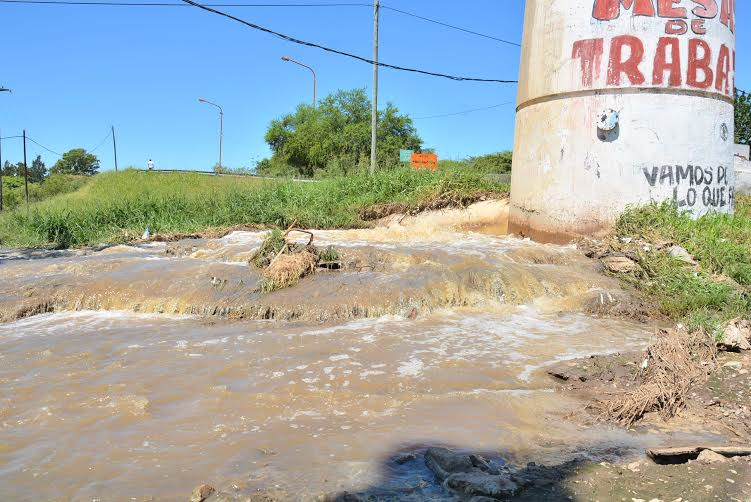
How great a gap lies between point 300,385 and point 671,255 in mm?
5916

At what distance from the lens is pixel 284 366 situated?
5250 mm

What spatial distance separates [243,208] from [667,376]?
472 inches

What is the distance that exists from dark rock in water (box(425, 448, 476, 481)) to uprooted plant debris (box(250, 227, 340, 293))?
15.2 feet

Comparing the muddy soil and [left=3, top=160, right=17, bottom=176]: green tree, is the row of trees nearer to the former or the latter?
[left=3, top=160, right=17, bottom=176]: green tree

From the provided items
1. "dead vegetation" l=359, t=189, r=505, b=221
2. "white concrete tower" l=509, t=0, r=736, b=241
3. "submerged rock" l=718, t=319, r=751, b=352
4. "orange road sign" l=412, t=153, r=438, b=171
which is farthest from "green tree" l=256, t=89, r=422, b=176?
"submerged rock" l=718, t=319, r=751, b=352

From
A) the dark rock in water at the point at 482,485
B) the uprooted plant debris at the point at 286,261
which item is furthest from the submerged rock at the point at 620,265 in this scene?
the dark rock in water at the point at 482,485

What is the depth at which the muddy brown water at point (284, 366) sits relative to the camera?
11.3ft

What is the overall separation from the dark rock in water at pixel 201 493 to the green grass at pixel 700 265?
14.3 ft

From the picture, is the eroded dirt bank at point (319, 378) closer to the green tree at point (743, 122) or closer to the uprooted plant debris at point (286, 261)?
the uprooted plant debris at point (286, 261)

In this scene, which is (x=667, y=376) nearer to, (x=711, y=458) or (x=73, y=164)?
(x=711, y=458)

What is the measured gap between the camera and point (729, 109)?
33.3ft

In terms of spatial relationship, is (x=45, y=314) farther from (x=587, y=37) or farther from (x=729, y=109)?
(x=729, y=109)

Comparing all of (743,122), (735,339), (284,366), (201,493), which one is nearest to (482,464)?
(201,493)

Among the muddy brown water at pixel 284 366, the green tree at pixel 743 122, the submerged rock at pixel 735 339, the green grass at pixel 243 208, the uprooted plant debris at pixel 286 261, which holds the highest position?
the green tree at pixel 743 122
